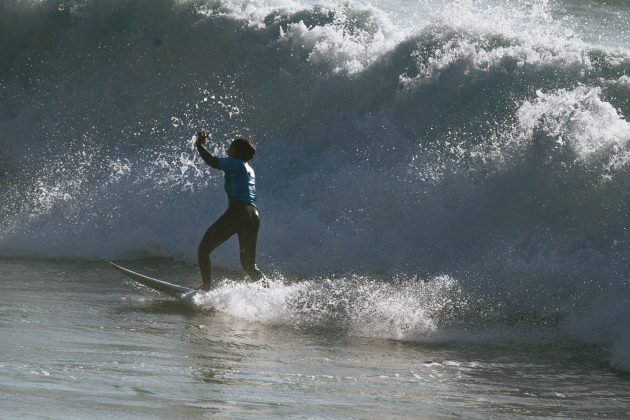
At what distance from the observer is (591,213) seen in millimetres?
12016

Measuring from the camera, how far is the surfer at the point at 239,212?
35.7ft

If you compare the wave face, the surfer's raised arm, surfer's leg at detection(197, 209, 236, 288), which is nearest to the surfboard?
surfer's leg at detection(197, 209, 236, 288)

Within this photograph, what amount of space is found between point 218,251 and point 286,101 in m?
3.32

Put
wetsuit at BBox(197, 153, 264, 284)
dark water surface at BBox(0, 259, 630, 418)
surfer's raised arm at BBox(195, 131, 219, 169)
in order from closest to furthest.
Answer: dark water surface at BBox(0, 259, 630, 418) → surfer's raised arm at BBox(195, 131, 219, 169) → wetsuit at BBox(197, 153, 264, 284)

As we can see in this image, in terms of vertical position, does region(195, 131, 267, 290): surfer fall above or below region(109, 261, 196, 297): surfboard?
above

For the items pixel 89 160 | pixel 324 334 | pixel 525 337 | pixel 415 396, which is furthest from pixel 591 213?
pixel 89 160

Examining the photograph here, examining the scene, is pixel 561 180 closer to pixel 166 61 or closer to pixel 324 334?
pixel 324 334

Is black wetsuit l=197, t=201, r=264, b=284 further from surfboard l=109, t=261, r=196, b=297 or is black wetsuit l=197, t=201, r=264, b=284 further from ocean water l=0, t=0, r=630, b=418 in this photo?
ocean water l=0, t=0, r=630, b=418

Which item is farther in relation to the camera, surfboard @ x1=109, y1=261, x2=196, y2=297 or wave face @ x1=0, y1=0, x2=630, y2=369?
wave face @ x1=0, y1=0, x2=630, y2=369

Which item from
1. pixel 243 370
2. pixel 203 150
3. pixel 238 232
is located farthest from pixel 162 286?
pixel 243 370

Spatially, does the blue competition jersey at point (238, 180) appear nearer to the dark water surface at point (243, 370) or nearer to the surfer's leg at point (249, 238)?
the surfer's leg at point (249, 238)

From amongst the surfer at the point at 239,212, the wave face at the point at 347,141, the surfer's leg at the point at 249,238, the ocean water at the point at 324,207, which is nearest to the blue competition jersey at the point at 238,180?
the surfer at the point at 239,212

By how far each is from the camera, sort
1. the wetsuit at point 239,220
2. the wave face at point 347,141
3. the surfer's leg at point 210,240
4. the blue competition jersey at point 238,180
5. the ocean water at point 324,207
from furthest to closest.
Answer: the wave face at point 347,141, the surfer's leg at point 210,240, the wetsuit at point 239,220, the blue competition jersey at point 238,180, the ocean water at point 324,207

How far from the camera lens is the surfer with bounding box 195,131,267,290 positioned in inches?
428
